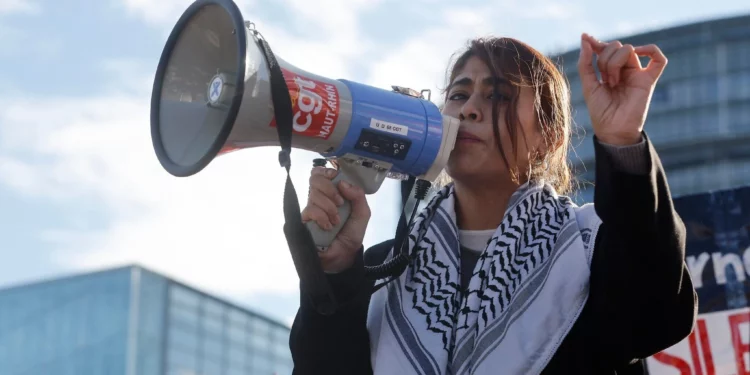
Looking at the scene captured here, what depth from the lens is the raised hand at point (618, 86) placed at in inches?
73.0

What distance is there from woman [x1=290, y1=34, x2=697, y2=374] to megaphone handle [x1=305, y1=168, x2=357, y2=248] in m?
0.02

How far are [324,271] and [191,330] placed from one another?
38696 millimetres

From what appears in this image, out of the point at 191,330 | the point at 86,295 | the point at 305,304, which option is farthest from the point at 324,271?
the point at 191,330

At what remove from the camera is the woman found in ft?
6.15

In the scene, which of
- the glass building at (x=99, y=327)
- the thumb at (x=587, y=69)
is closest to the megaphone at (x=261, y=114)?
the thumb at (x=587, y=69)

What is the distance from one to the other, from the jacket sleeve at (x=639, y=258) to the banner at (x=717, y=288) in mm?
2100

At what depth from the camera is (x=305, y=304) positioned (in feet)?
7.20

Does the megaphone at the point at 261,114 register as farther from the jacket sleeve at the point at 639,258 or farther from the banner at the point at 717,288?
the banner at the point at 717,288

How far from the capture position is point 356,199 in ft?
7.27

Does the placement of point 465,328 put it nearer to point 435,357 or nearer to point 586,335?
point 435,357

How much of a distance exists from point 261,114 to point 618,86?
0.66 meters

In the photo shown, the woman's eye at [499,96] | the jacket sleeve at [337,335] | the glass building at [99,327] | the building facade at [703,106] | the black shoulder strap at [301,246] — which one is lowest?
the jacket sleeve at [337,335]

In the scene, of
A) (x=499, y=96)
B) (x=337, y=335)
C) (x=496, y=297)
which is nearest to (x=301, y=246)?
(x=337, y=335)

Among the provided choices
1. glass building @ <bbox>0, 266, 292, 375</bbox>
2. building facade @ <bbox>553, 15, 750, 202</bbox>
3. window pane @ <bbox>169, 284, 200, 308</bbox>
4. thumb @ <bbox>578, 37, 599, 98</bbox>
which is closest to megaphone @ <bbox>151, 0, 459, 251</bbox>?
thumb @ <bbox>578, 37, 599, 98</bbox>
